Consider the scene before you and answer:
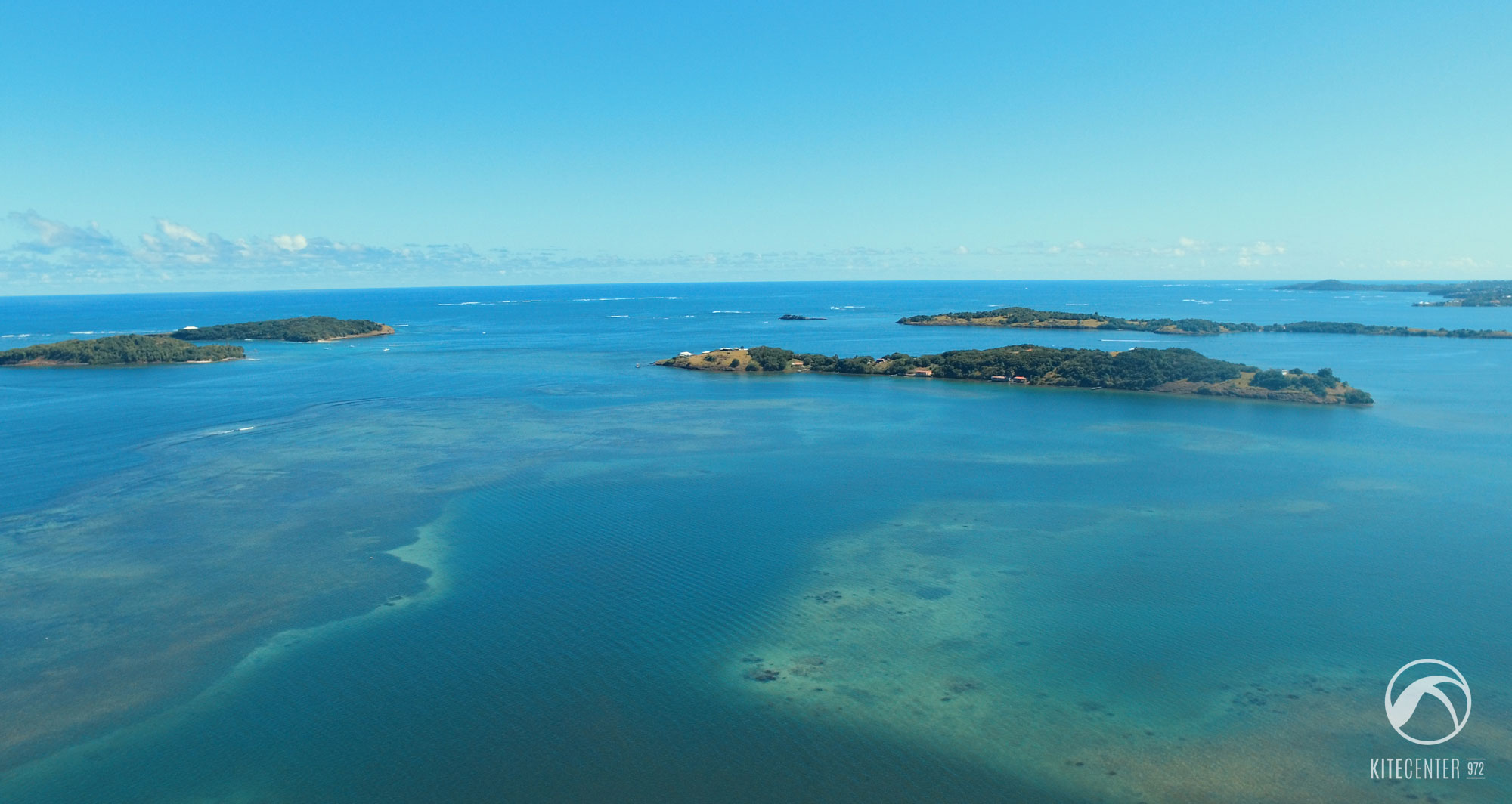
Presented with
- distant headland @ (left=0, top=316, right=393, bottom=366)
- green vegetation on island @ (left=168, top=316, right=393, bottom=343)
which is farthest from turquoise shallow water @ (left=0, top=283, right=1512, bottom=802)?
green vegetation on island @ (left=168, top=316, right=393, bottom=343)

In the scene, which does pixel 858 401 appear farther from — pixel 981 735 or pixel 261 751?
pixel 261 751

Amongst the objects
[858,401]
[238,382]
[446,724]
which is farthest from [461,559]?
[238,382]

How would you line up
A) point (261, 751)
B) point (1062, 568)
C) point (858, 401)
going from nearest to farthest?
point (261, 751) < point (1062, 568) < point (858, 401)

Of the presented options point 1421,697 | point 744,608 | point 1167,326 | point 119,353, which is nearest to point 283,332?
point 119,353

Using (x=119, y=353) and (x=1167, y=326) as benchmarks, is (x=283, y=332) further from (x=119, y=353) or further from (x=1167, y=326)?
(x=1167, y=326)

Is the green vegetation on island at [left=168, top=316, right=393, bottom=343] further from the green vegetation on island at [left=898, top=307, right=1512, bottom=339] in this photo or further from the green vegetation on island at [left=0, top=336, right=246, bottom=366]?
the green vegetation on island at [left=898, top=307, right=1512, bottom=339]

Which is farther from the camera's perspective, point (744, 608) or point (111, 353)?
point (111, 353)

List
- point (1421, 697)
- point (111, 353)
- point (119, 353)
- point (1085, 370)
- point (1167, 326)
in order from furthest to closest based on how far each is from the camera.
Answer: point (1167, 326) < point (119, 353) < point (111, 353) < point (1085, 370) < point (1421, 697)
